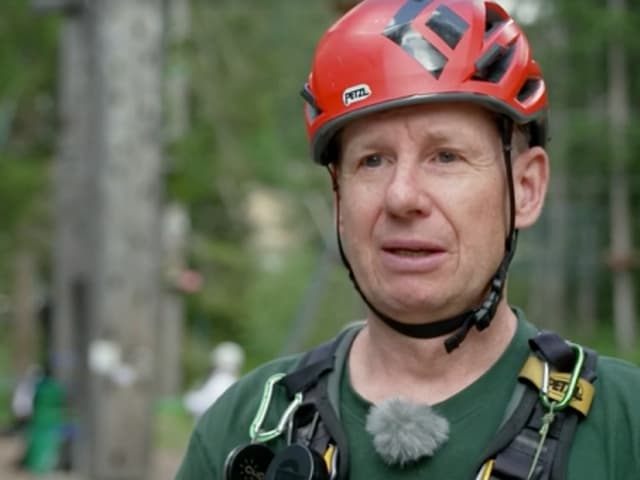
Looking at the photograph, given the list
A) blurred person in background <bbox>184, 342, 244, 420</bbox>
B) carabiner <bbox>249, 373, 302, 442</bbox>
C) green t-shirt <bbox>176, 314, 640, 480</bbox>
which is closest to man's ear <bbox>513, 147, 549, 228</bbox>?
green t-shirt <bbox>176, 314, 640, 480</bbox>

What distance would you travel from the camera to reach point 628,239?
46375 millimetres

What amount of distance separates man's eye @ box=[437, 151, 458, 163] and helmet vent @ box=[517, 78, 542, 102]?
0.62 ft

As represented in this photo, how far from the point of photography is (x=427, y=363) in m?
3.00

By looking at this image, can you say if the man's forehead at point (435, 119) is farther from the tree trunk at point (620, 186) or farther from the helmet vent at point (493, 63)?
the tree trunk at point (620, 186)

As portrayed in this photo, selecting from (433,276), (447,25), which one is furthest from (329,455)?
(447,25)

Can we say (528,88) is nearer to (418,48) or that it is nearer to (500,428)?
(418,48)

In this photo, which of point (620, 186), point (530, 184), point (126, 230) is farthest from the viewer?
point (620, 186)

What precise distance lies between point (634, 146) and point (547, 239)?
8652 millimetres

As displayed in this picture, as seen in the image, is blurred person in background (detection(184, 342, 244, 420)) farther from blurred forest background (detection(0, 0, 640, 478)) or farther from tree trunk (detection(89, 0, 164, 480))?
blurred forest background (detection(0, 0, 640, 478))

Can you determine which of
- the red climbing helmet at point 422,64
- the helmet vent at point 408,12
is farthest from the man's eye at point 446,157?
the helmet vent at point 408,12

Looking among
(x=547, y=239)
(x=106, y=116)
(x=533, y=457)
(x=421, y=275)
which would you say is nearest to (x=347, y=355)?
(x=421, y=275)

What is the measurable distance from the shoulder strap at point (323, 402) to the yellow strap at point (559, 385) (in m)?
0.37

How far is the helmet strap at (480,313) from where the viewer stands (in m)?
2.94

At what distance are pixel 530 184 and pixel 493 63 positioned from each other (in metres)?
0.25
